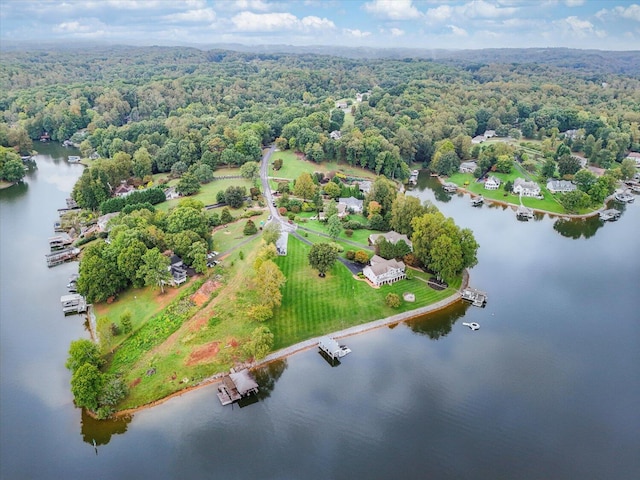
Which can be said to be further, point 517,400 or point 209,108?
point 209,108

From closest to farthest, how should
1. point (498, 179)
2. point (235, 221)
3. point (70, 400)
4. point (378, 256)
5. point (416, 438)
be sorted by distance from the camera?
point (416, 438), point (70, 400), point (378, 256), point (235, 221), point (498, 179)

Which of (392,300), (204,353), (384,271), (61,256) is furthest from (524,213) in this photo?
(61,256)

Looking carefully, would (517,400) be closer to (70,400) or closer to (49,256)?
(70,400)

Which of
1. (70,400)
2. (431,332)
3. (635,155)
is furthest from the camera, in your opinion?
(635,155)

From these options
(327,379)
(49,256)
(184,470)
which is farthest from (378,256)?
(49,256)

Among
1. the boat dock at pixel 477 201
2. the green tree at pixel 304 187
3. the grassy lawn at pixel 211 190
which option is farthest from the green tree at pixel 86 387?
the boat dock at pixel 477 201

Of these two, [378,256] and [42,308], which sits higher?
[378,256]

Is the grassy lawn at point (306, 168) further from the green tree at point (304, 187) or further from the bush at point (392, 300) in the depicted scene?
the bush at point (392, 300)

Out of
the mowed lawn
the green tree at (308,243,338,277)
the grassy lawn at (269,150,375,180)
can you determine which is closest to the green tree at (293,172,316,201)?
the grassy lawn at (269,150,375,180)
